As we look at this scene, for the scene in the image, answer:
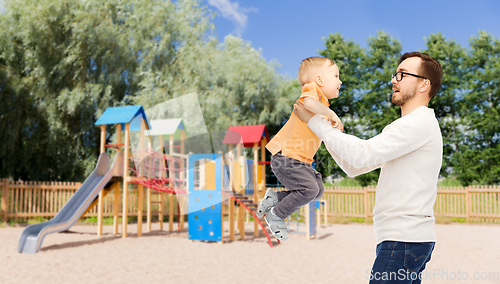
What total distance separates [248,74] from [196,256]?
50.0 feet

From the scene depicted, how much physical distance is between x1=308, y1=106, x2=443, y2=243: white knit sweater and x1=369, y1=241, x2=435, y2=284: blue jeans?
1.5 inches

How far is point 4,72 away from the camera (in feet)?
63.2

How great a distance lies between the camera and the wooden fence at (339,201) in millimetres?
17922

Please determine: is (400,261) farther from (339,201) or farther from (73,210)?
(339,201)

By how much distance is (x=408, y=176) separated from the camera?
173 cm

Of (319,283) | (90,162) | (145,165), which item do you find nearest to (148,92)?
(90,162)

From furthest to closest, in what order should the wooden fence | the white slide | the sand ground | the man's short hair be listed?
the wooden fence < the white slide < the sand ground < the man's short hair

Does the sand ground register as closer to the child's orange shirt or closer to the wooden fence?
the wooden fence

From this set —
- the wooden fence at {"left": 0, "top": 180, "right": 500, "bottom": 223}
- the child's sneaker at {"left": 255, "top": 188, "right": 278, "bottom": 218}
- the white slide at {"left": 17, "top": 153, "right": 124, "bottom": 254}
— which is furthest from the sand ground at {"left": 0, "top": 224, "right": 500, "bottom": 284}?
the child's sneaker at {"left": 255, "top": 188, "right": 278, "bottom": 218}

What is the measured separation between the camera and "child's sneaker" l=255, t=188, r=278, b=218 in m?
1.46

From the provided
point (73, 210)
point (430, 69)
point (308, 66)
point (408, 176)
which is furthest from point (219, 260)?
point (308, 66)

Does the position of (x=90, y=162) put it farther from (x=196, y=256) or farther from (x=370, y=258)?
(x=370, y=258)

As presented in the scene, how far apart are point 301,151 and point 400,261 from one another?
2.49ft

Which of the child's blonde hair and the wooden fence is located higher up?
the child's blonde hair
